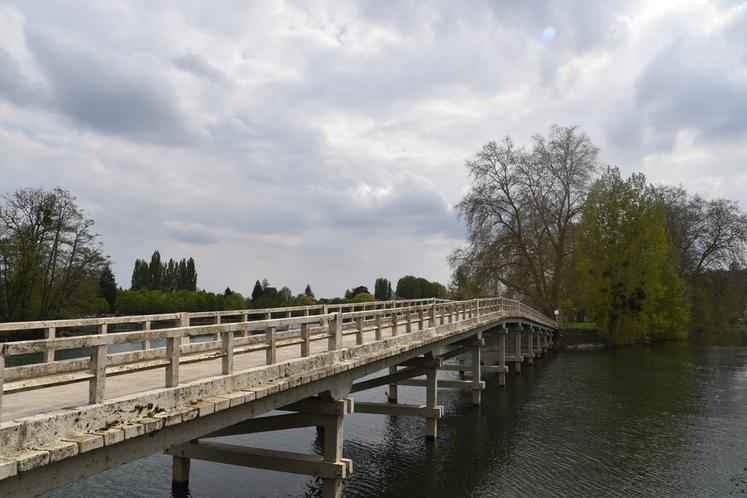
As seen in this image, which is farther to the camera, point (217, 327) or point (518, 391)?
point (518, 391)

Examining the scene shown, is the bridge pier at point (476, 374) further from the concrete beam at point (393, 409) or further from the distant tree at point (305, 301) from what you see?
the distant tree at point (305, 301)

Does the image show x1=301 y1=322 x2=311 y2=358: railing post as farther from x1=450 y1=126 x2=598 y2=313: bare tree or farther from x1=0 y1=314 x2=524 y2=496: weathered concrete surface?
x1=450 y1=126 x2=598 y2=313: bare tree

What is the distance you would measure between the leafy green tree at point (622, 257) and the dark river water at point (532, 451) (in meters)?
22.5

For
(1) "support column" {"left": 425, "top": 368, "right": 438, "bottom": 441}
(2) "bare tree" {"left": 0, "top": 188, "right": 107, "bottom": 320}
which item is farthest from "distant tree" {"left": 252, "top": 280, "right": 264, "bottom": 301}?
(1) "support column" {"left": 425, "top": 368, "right": 438, "bottom": 441}

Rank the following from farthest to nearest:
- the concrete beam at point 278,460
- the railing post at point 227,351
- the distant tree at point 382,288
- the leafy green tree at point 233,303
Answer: the distant tree at point 382,288 → the leafy green tree at point 233,303 → the concrete beam at point 278,460 → the railing post at point 227,351

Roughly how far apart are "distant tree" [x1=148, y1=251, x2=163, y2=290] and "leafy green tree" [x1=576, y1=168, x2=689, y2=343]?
9010 centimetres

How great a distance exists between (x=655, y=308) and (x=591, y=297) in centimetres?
630

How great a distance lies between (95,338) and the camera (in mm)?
5449

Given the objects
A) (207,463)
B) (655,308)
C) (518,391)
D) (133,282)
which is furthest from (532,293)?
(133,282)

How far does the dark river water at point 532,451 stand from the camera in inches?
537

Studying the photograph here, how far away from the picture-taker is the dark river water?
537 inches

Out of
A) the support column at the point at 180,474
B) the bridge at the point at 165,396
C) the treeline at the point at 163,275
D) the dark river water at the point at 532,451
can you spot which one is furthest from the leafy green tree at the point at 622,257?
the treeline at the point at 163,275

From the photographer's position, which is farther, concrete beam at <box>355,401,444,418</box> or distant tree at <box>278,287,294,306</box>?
distant tree at <box>278,287,294,306</box>

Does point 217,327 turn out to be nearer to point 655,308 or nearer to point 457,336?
point 457,336
